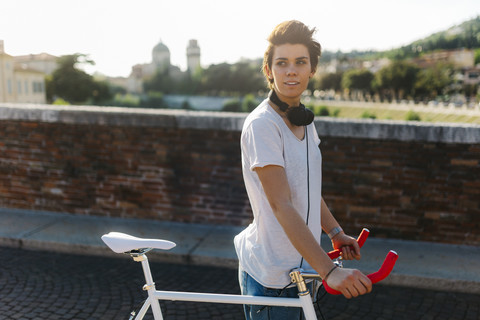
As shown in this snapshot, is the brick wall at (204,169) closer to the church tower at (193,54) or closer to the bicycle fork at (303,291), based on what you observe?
the bicycle fork at (303,291)

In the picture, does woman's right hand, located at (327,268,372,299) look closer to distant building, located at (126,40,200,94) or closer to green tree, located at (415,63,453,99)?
green tree, located at (415,63,453,99)

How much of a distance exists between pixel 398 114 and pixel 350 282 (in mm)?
72749

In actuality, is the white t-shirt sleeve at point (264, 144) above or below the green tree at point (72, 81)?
below

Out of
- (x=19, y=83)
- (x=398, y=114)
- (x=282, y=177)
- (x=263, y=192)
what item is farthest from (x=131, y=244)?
(x=19, y=83)

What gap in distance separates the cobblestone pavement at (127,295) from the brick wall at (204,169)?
3.86ft

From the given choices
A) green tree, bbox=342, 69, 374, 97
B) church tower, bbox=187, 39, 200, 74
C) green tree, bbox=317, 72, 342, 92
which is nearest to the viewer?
green tree, bbox=342, 69, 374, 97

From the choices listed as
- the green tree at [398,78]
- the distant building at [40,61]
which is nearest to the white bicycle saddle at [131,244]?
the green tree at [398,78]

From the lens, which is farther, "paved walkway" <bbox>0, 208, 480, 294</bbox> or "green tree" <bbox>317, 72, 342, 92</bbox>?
"green tree" <bbox>317, 72, 342, 92</bbox>

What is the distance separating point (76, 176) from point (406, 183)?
4.54 meters

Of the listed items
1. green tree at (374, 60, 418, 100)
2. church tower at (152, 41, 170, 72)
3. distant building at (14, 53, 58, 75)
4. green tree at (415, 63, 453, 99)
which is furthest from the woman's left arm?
church tower at (152, 41, 170, 72)

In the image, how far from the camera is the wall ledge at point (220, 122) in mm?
5168

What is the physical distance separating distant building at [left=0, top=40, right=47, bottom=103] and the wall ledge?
62.1m

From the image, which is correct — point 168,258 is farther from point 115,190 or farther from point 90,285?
point 115,190

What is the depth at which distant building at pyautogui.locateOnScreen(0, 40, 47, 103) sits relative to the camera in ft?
215
